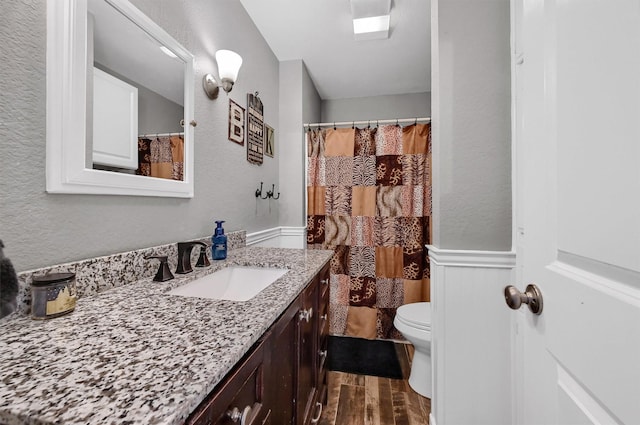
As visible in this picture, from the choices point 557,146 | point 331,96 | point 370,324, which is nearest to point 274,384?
point 557,146

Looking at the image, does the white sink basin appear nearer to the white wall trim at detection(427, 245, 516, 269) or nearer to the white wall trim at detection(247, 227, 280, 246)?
the white wall trim at detection(247, 227, 280, 246)

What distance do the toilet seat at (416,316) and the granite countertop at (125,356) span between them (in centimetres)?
120

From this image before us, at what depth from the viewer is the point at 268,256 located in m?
1.37

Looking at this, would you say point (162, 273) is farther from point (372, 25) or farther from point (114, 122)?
point (372, 25)

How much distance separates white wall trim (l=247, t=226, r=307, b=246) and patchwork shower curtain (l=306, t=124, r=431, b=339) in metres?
0.12

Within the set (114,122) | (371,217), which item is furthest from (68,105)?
(371,217)

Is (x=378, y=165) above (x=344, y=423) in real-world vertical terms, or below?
above

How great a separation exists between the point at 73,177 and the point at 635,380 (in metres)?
1.21

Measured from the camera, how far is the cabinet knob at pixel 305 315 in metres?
0.96

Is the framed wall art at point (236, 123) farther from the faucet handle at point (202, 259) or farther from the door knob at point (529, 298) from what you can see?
the door knob at point (529, 298)

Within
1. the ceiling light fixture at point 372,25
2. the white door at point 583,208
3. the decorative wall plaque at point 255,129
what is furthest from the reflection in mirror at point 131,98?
the ceiling light fixture at point 372,25

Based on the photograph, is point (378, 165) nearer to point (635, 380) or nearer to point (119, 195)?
point (119, 195)

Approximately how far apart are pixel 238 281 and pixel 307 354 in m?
Answer: 0.43

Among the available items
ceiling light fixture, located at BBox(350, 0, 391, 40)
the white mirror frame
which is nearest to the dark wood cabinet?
the white mirror frame
